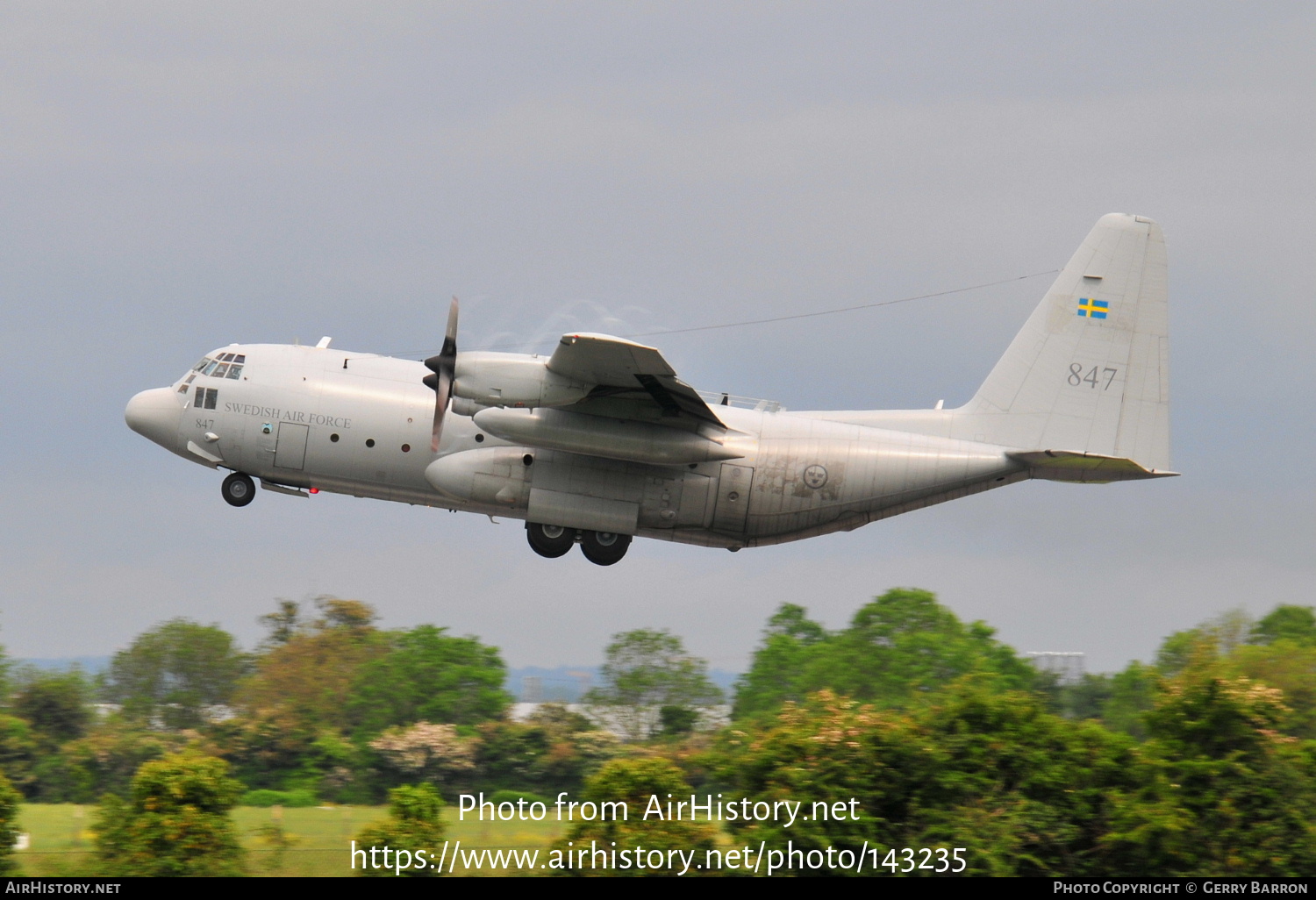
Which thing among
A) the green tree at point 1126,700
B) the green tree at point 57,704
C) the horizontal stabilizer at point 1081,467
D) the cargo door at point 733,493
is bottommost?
the green tree at point 57,704

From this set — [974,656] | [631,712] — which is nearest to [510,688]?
[631,712]

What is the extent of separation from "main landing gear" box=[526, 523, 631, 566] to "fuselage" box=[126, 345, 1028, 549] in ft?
1.66

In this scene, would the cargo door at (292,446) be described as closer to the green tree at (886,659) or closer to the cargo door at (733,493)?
the cargo door at (733,493)

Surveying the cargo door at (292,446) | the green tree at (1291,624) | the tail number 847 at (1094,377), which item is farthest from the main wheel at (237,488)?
the green tree at (1291,624)

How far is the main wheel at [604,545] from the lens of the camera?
79.0 ft

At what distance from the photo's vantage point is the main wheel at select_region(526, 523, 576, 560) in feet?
78.3

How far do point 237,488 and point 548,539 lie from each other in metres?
5.80

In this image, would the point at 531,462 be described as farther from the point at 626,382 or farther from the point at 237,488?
the point at 237,488

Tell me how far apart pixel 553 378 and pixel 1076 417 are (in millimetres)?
9985

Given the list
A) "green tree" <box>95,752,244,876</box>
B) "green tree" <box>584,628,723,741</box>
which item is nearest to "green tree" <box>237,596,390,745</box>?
"green tree" <box>584,628,723,741</box>

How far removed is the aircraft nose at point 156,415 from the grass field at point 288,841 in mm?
6938

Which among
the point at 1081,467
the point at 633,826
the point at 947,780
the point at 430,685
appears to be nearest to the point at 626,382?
the point at 633,826

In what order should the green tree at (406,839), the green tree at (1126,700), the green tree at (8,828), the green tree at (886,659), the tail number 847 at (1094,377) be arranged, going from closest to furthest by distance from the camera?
1. the green tree at (406,839)
2. the green tree at (8,828)
3. the tail number 847 at (1094,377)
4. the green tree at (1126,700)
5. the green tree at (886,659)
